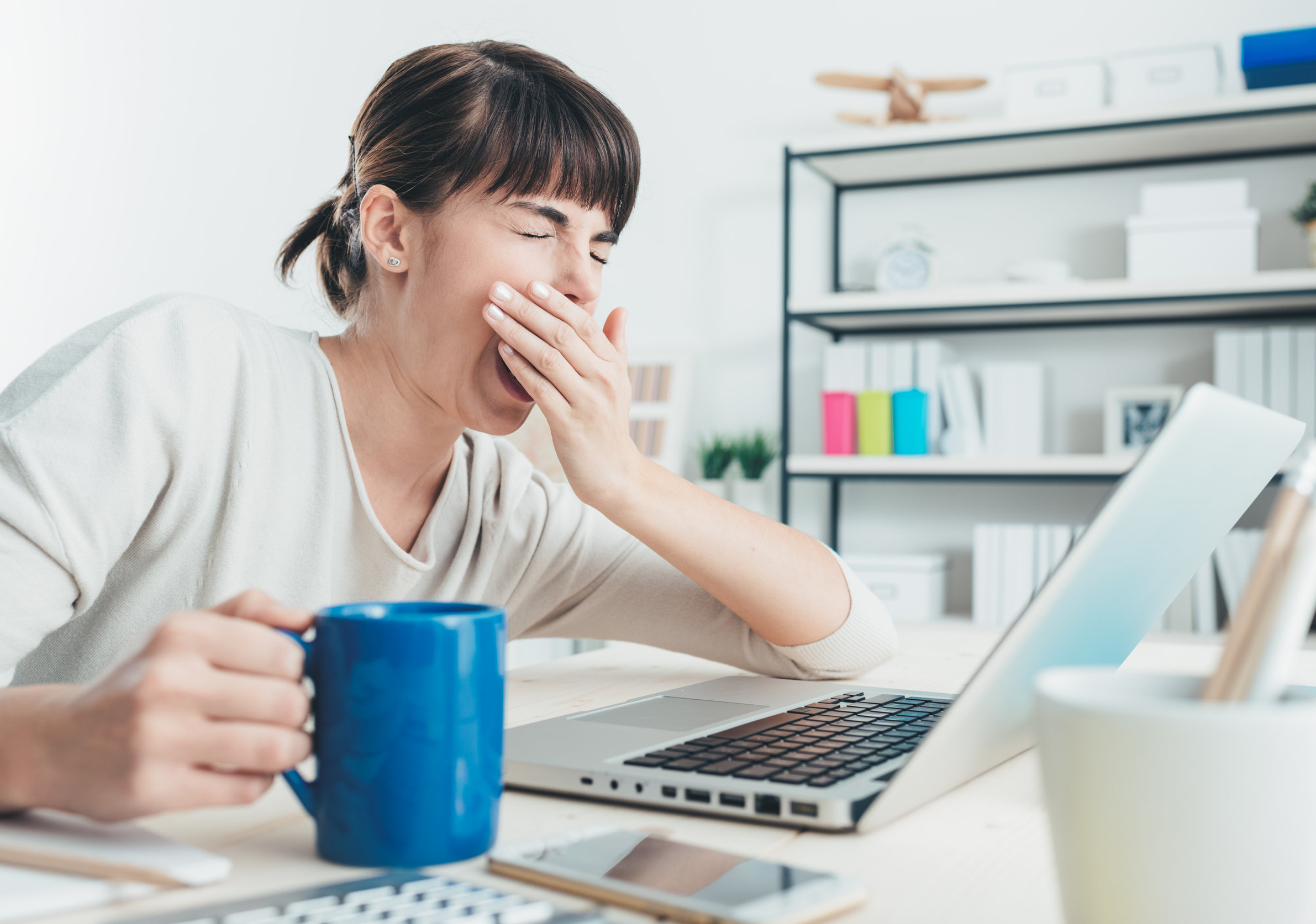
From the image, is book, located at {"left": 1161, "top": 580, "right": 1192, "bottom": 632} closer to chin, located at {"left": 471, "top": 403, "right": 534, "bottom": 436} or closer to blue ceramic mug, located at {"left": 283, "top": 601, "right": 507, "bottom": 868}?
chin, located at {"left": 471, "top": 403, "right": 534, "bottom": 436}

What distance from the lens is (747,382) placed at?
10.0ft

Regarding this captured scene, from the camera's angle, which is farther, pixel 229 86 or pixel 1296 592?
pixel 229 86

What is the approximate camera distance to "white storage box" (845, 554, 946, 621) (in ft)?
8.64

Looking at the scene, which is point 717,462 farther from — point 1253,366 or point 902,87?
point 1253,366

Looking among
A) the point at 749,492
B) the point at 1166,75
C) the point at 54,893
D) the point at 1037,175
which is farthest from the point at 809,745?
the point at 1037,175

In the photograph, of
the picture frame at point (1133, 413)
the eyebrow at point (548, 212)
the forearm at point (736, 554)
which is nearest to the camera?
the forearm at point (736, 554)

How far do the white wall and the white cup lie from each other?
265 centimetres

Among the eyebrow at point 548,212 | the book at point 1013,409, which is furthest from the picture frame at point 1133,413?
the eyebrow at point 548,212

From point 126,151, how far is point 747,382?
1.75m

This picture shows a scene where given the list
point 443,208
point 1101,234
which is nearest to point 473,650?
point 443,208

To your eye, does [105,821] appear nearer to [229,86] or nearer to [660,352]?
[660,352]

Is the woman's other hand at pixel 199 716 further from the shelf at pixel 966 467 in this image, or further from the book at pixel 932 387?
the book at pixel 932 387

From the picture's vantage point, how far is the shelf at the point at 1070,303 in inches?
92.0

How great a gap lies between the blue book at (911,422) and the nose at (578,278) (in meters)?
1.77
